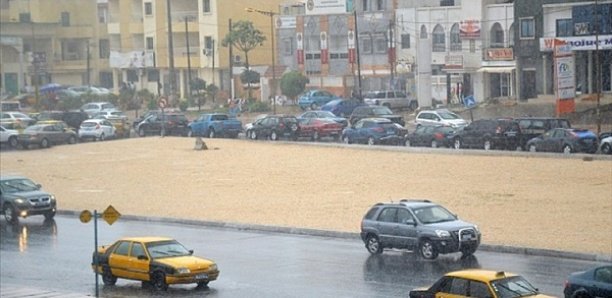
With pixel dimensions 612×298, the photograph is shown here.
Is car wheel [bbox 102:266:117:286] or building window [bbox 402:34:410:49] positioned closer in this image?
car wheel [bbox 102:266:117:286]

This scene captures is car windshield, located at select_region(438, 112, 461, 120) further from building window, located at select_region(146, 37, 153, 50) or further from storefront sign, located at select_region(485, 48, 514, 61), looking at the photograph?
building window, located at select_region(146, 37, 153, 50)

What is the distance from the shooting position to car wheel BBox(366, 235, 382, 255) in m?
29.1

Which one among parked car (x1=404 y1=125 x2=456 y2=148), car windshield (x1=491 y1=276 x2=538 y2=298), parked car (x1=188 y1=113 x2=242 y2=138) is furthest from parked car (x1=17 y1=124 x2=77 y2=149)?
car windshield (x1=491 y1=276 x2=538 y2=298)

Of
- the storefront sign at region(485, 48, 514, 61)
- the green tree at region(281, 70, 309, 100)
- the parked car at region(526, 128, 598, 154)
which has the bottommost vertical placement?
the parked car at region(526, 128, 598, 154)

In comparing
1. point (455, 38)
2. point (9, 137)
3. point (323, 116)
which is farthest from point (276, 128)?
point (455, 38)

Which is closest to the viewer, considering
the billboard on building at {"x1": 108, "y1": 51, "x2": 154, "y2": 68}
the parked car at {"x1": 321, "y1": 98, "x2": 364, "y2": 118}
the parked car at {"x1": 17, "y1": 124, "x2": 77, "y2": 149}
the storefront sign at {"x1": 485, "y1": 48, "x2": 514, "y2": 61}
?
the parked car at {"x1": 17, "y1": 124, "x2": 77, "y2": 149}

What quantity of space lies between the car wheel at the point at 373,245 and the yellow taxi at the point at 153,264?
4.10 meters

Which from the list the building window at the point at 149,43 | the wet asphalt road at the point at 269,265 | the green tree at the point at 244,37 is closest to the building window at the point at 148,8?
the building window at the point at 149,43

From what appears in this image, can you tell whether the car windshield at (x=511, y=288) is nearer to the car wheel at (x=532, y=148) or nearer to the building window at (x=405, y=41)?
the car wheel at (x=532, y=148)

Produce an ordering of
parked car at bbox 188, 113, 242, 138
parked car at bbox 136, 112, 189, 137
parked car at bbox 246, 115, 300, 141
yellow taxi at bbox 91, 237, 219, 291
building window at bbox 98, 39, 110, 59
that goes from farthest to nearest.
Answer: building window at bbox 98, 39, 110, 59, parked car at bbox 136, 112, 189, 137, parked car at bbox 188, 113, 242, 138, parked car at bbox 246, 115, 300, 141, yellow taxi at bbox 91, 237, 219, 291

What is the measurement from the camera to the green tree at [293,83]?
7800 cm

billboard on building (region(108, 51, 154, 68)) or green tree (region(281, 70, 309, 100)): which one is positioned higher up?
billboard on building (region(108, 51, 154, 68))

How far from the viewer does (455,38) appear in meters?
73.0

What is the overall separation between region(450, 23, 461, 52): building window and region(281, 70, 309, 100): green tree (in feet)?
31.2
